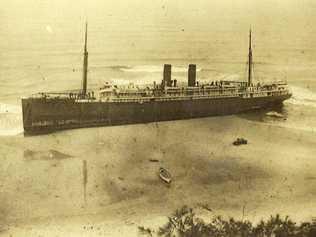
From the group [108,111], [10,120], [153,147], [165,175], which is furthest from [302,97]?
[10,120]

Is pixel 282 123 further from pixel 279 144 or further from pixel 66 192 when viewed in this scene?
pixel 66 192

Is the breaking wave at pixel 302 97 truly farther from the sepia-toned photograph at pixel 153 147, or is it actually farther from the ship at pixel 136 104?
the ship at pixel 136 104

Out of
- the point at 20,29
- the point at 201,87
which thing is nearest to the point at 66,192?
the point at 201,87

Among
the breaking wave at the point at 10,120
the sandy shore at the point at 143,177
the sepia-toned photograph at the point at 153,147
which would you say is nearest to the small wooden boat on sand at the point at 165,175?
the sepia-toned photograph at the point at 153,147

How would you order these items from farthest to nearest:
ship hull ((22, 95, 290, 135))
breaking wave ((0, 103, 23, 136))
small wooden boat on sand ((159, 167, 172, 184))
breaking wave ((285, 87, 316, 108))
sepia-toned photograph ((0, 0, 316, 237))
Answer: breaking wave ((285, 87, 316, 108))
ship hull ((22, 95, 290, 135))
breaking wave ((0, 103, 23, 136))
small wooden boat on sand ((159, 167, 172, 184))
sepia-toned photograph ((0, 0, 316, 237))

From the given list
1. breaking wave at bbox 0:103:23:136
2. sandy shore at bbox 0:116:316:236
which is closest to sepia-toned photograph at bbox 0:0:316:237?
sandy shore at bbox 0:116:316:236

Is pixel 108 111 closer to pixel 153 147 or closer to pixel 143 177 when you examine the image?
pixel 153 147

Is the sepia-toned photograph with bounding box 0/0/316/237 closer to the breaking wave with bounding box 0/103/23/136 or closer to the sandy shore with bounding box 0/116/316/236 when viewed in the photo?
the sandy shore with bounding box 0/116/316/236
